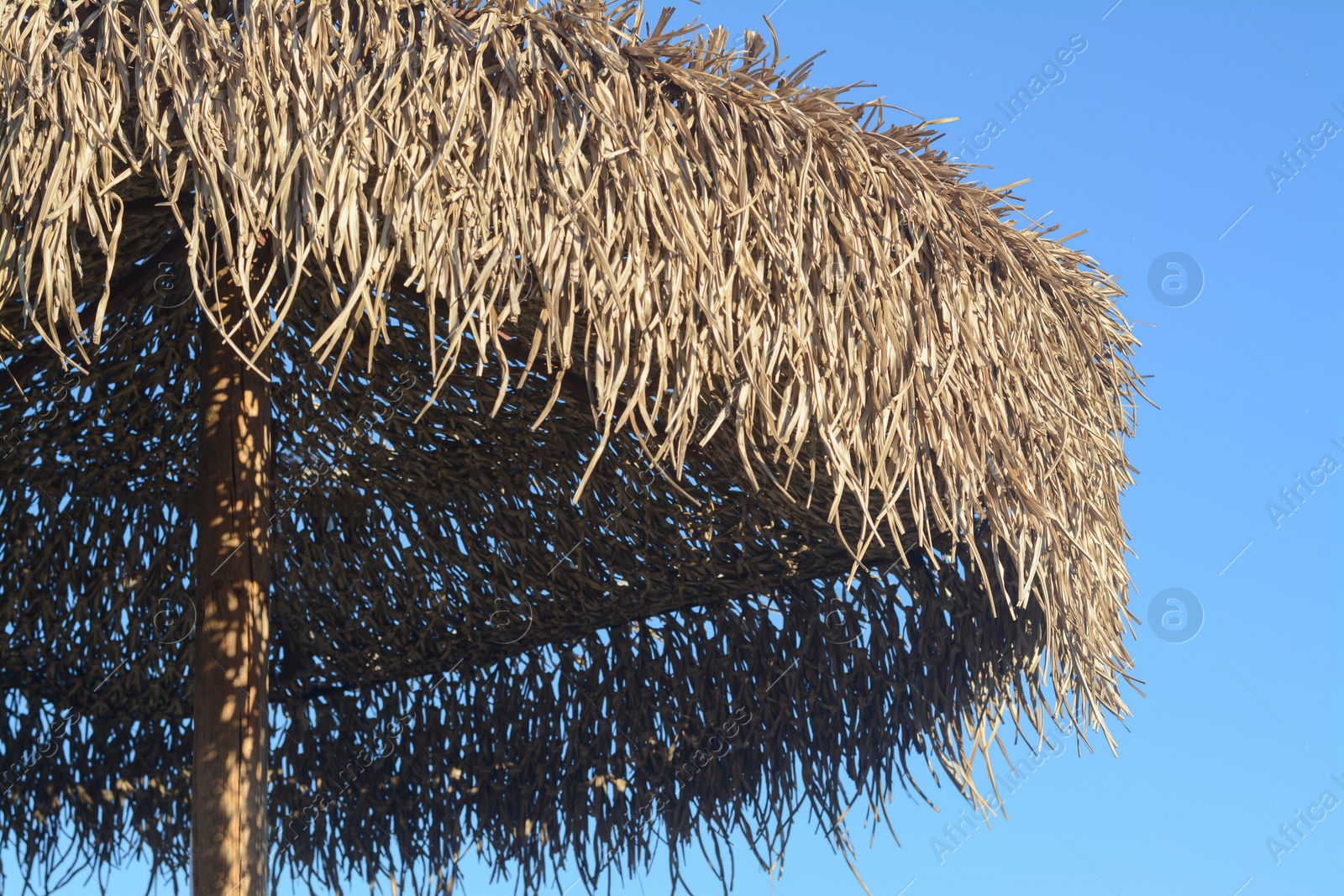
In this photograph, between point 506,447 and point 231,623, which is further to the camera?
point 506,447

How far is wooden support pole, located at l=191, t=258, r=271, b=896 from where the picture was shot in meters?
2.53

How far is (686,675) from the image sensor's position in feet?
11.7

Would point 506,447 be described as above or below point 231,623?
above

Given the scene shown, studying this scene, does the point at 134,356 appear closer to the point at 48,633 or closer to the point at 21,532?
the point at 21,532

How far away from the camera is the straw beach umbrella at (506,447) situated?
1.77 m

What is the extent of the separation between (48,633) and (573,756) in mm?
1577

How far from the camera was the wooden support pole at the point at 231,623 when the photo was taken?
253 centimetres

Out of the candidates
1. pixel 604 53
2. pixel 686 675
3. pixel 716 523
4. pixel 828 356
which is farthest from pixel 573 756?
pixel 604 53

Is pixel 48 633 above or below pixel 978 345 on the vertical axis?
above

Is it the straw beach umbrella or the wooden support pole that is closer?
the straw beach umbrella

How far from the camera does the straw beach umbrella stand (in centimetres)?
177

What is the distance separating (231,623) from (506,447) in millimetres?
863

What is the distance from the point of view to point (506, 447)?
10.8ft

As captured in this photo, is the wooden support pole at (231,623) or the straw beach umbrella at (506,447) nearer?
the straw beach umbrella at (506,447)
